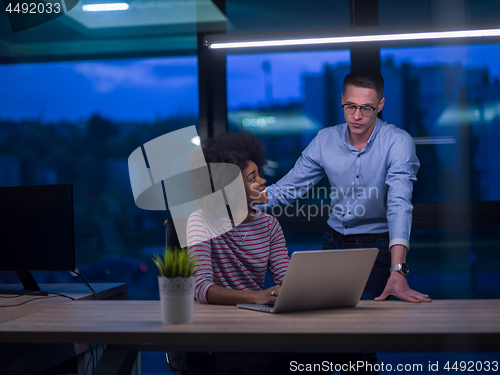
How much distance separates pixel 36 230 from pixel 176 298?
3.18 feet

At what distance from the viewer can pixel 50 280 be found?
11.4ft

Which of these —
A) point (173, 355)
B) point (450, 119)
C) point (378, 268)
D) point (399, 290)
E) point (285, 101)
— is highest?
point (285, 101)

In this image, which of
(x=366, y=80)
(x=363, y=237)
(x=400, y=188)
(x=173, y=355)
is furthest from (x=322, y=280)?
(x=366, y=80)

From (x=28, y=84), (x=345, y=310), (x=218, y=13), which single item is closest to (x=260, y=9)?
(x=218, y=13)

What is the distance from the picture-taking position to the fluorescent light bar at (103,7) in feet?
11.2

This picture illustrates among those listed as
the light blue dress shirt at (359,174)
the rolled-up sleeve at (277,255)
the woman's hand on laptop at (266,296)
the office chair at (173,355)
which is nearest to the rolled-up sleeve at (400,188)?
the light blue dress shirt at (359,174)

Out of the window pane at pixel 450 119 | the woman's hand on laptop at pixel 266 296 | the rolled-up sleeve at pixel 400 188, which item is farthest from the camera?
the window pane at pixel 450 119

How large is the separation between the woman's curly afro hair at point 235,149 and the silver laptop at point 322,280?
61 centimetres

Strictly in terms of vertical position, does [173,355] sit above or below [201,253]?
below

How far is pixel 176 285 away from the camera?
1152 millimetres

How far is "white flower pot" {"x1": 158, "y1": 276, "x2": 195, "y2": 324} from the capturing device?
1.15 m

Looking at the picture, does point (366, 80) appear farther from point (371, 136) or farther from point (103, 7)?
point (103, 7)

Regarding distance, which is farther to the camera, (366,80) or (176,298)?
(366,80)

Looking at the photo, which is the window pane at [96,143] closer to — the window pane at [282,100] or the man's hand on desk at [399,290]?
the window pane at [282,100]
